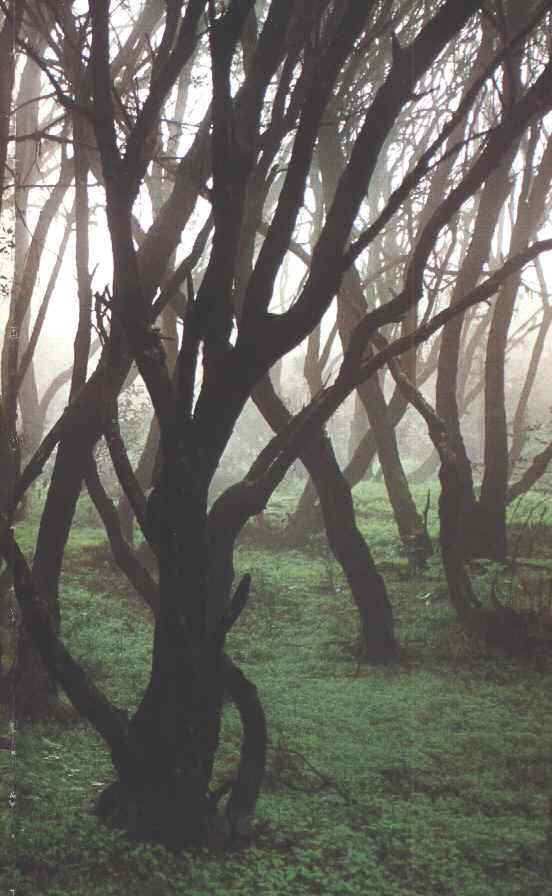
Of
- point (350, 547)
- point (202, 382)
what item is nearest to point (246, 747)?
point (202, 382)

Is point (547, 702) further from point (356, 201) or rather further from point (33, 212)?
point (33, 212)

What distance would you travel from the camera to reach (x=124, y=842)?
3369 millimetres

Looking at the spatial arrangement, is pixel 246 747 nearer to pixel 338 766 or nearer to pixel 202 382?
pixel 338 766

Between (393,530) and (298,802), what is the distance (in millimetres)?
7519

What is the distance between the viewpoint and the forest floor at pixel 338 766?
331 centimetres

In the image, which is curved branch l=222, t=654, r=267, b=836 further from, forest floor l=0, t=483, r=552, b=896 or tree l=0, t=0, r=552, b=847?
forest floor l=0, t=483, r=552, b=896

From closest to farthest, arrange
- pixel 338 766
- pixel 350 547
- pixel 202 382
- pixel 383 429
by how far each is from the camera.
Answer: pixel 202 382, pixel 338 766, pixel 350 547, pixel 383 429

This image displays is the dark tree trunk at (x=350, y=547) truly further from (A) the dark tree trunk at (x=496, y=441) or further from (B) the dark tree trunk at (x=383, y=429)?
(A) the dark tree trunk at (x=496, y=441)

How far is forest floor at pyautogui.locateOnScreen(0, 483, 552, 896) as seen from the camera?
3.31 m

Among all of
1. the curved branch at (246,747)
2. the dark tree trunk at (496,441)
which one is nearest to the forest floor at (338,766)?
the curved branch at (246,747)

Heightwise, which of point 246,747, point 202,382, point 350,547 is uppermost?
point 202,382

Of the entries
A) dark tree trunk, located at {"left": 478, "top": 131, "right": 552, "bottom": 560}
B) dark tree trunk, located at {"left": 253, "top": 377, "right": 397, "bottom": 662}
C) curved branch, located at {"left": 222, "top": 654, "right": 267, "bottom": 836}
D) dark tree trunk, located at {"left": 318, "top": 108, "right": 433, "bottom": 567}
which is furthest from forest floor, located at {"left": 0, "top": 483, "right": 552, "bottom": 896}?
dark tree trunk, located at {"left": 318, "top": 108, "right": 433, "bottom": 567}

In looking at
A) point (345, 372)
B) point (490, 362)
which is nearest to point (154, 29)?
point (490, 362)

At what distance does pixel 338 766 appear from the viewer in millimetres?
4680
